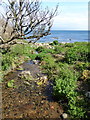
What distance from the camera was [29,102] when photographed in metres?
5.86

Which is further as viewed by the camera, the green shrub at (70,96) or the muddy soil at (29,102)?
the muddy soil at (29,102)

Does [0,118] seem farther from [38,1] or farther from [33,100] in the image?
[38,1]

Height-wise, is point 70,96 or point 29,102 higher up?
point 70,96

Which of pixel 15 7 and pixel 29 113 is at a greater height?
pixel 15 7

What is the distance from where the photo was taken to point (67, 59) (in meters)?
11.3

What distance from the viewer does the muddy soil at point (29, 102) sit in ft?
16.7

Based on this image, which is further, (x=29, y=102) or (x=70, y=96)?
(x=29, y=102)

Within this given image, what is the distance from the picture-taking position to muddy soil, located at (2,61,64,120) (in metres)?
5.08

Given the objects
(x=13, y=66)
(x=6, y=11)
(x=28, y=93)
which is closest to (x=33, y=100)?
(x=28, y=93)

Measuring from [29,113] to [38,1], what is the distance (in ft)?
15.5

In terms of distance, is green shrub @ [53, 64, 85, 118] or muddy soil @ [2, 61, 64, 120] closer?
green shrub @ [53, 64, 85, 118]

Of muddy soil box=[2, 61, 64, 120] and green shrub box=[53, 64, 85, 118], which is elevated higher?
green shrub box=[53, 64, 85, 118]

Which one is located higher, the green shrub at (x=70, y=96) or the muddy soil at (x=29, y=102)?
the green shrub at (x=70, y=96)

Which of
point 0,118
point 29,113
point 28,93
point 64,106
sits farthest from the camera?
point 28,93
